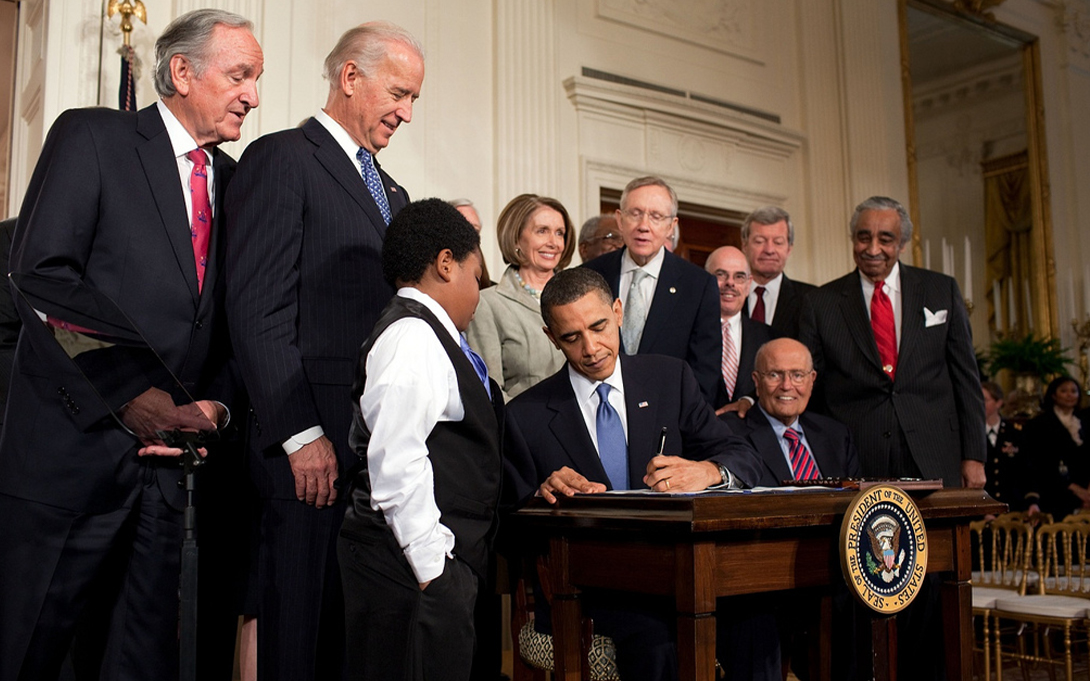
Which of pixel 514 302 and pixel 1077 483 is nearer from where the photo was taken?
pixel 514 302

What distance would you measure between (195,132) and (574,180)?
4.50 m

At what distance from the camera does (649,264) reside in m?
3.59

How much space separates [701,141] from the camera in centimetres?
740

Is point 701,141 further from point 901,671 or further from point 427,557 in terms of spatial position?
point 427,557

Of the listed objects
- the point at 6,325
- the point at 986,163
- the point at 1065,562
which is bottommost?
the point at 1065,562

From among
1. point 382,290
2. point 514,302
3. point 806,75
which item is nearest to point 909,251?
point 806,75

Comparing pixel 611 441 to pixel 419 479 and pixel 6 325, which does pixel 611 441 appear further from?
pixel 6 325

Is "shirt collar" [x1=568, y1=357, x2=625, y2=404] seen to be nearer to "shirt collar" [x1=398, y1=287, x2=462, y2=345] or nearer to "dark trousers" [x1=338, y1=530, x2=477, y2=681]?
"shirt collar" [x1=398, y1=287, x2=462, y2=345]

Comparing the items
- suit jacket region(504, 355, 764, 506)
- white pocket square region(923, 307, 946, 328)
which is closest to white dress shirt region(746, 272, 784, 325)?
white pocket square region(923, 307, 946, 328)

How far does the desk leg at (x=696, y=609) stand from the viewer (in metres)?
1.91

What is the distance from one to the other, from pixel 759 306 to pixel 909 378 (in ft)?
2.80

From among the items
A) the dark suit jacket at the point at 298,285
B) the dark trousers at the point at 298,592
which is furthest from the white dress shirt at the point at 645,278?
the dark trousers at the point at 298,592

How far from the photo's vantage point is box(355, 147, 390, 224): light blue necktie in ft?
8.30

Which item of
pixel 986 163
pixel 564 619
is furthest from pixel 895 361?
pixel 986 163
